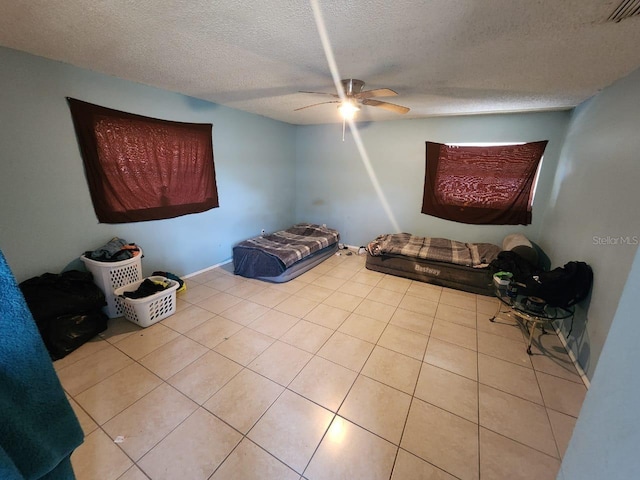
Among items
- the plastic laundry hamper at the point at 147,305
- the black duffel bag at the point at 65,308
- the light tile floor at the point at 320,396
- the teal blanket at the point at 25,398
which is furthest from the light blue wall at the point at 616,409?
the black duffel bag at the point at 65,308

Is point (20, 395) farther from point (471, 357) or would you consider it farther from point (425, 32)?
point (471, 357)

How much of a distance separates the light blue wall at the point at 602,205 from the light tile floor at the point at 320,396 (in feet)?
1.64

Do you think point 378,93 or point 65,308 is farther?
point 378,93

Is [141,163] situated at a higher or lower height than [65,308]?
higher

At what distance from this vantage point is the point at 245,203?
4.12 meters

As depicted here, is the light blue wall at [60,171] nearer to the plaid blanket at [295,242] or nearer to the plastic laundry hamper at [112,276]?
the plastic laundry hamper at [112,276]

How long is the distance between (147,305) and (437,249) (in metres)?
3.53

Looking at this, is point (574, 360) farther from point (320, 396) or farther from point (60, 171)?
point (60, 171)

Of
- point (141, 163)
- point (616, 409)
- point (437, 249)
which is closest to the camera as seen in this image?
point (616, 409)

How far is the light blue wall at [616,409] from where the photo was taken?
56 centimetres

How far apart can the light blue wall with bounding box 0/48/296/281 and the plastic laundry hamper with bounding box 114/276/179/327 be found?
1.61ft

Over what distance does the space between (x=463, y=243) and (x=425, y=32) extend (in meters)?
3.08

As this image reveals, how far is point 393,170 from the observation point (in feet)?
13.9

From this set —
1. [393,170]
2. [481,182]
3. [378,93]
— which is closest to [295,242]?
[393,170]
